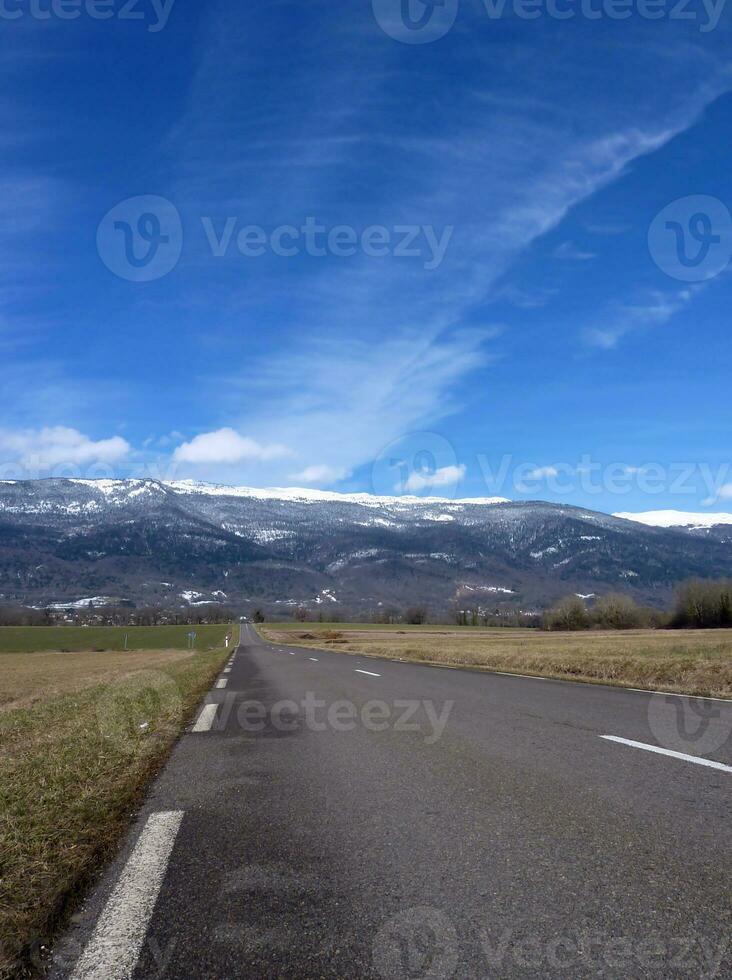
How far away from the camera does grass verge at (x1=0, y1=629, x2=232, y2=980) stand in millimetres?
3506

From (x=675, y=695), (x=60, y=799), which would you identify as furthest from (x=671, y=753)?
(x=675, y=695)

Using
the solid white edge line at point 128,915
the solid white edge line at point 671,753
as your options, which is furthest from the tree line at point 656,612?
the solid white edge line at point 128,915

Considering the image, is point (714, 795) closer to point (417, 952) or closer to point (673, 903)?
point (673, 903)

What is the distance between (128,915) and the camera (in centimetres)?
351

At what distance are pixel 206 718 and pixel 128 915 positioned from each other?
812 centimetres

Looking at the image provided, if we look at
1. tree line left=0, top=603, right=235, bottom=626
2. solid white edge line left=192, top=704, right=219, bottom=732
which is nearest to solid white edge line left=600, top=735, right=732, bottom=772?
solid white edge line left=192, top=704, right=219, bottom=732

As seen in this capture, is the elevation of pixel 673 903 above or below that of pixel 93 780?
above

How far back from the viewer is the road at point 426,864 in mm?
3059

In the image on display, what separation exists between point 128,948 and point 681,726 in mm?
7961

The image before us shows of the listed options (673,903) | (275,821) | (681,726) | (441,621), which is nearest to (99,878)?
(275,821)

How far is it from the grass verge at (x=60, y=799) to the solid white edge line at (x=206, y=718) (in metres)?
0.27

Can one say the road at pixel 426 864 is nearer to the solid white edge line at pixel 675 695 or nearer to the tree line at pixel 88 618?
the solid white edge line at pixel 675 695

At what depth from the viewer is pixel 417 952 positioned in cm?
308

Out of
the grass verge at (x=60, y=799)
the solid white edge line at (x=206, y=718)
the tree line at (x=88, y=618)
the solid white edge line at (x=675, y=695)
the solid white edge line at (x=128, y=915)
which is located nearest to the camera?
the solid white edge line at (x=128, y=915)
